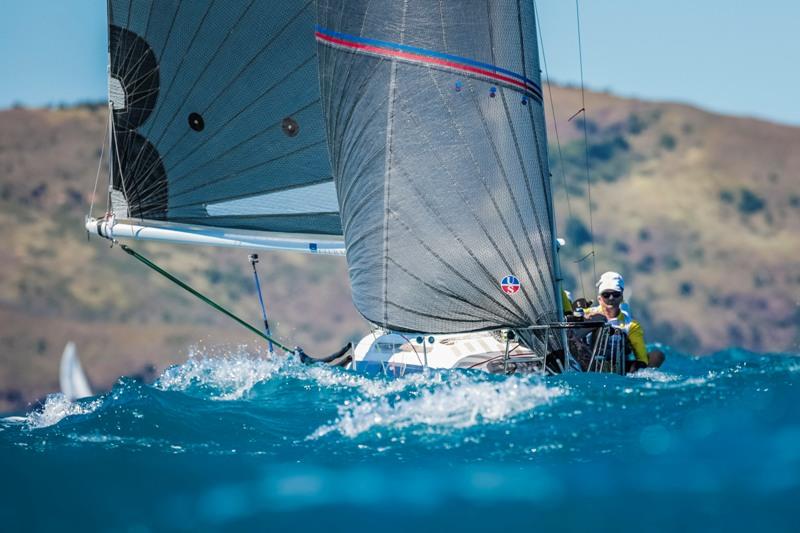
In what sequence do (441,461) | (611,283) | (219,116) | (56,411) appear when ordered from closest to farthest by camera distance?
1. (441,461)
2. (56,411)
3. (611,283)
4. (219,116)

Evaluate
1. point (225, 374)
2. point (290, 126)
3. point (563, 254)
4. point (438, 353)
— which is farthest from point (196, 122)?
point (563, 254)

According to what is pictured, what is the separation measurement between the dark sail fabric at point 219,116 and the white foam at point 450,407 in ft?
14.4

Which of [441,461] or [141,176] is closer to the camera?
[441,461]

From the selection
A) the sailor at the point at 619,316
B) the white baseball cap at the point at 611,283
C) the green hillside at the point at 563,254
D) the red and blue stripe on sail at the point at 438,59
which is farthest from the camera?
the green hillside at the point at 563,254

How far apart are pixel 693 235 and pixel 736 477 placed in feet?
212

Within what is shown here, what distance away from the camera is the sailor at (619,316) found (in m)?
10.5

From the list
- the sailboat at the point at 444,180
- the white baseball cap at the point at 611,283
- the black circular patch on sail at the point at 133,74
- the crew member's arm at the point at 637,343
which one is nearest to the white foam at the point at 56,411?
the sailboat at the point at 444,180

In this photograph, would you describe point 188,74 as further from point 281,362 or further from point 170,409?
point 170,409

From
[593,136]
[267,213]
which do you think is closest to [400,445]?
[267,213]

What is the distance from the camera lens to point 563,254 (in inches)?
2569

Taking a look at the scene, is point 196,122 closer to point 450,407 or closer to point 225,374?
point 225,374

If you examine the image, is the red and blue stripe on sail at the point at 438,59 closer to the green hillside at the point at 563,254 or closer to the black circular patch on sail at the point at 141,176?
the black circular patch on sail at the point at 141,176

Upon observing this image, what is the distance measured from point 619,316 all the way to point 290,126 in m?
4.31

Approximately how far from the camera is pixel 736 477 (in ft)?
25.7
